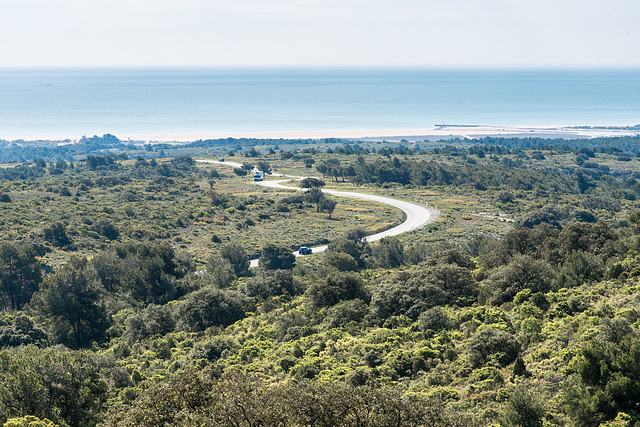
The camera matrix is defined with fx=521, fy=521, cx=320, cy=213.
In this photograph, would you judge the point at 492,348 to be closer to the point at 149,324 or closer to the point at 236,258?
the point at 149,324

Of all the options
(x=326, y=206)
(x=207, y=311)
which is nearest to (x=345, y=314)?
(x=207, y=311)

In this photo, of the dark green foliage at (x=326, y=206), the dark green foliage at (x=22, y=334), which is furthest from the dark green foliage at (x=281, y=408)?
the dark green foliage at (x=326, y=206)

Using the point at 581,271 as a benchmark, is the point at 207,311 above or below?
below

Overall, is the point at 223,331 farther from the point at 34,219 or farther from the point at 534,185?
the point at 534,185

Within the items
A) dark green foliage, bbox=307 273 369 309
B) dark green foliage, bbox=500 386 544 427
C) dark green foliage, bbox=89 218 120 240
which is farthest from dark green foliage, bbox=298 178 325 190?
dark green foliage, bbox=500 386 544 427

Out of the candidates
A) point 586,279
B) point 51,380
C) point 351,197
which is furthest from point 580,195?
point 51,380

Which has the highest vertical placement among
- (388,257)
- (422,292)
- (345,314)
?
(422,292)
